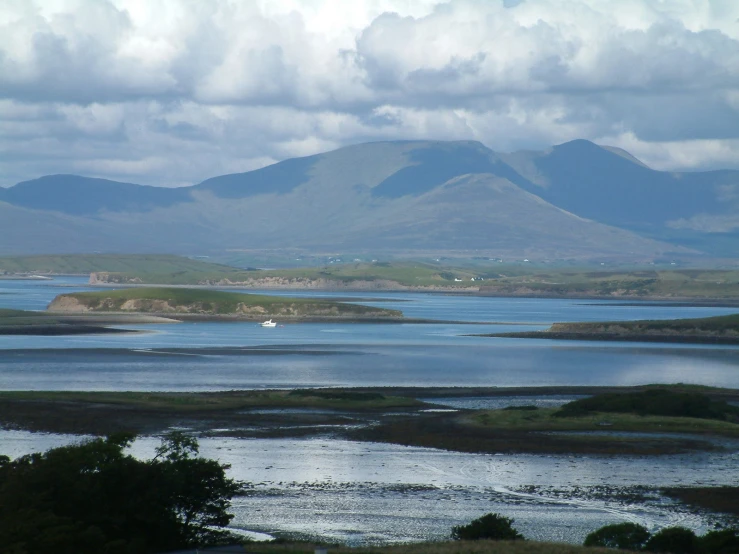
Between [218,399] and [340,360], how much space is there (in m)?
34.1

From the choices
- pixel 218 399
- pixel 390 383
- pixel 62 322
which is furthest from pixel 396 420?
pixel 62 322

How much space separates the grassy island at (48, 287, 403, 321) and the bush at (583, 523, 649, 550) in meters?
128

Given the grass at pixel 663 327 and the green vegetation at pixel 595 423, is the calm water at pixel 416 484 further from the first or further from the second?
the grass at pixel 663 327

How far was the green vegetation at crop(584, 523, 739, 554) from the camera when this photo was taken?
110 feet

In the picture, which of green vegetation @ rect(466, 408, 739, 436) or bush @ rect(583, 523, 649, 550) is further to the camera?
green vegetation @ rect(466, 408, 739, 436)

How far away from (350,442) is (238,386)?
25373 mm

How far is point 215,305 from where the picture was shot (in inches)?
6895

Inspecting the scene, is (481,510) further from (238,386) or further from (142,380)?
(142,380)

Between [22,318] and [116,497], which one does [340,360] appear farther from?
[116,497]

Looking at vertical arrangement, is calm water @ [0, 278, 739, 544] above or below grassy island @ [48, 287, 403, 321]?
below

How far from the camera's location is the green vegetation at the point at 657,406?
64312 millimetres

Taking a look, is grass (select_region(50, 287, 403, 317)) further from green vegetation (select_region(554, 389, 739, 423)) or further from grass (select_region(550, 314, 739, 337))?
green vegetation (select_region(554, 389, 739, 423))

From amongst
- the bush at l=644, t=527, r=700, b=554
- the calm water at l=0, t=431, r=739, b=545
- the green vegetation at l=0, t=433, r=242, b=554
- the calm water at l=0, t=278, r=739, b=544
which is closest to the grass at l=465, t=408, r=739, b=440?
the calm water at l=0, t=278, r=739, b=544

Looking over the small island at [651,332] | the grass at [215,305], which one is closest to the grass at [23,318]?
the grass at [215,305]
